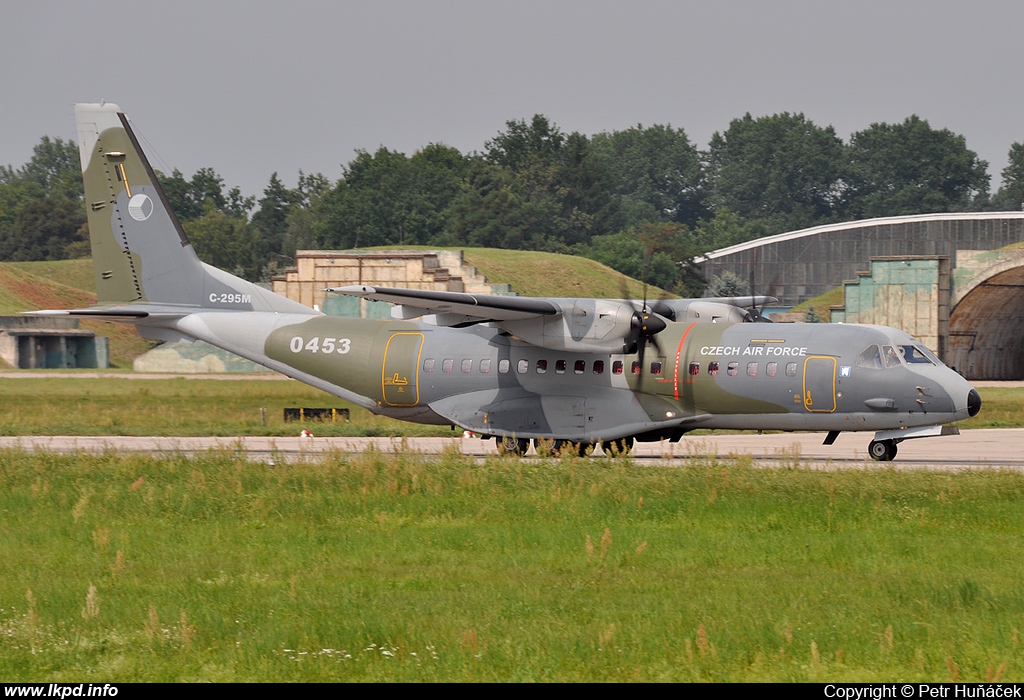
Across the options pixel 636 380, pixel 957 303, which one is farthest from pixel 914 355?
pixel 957 303

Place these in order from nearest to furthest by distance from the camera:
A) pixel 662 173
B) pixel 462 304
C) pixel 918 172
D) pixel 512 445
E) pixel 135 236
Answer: pixel 462 304 → pixel 512 445 → pixel 135 236 → pixel 918 172 → pixel 662 173

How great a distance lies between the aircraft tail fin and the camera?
100.0 ft

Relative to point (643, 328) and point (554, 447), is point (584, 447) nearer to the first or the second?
point (554, 447)

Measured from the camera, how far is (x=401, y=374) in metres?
27.8

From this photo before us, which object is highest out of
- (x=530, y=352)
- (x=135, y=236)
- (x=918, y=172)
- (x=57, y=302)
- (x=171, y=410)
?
(x=918, y=172)

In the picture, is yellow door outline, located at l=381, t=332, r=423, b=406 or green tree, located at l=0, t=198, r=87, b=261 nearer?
yellow door outline, located at l=381, t=332, r=423, b=406

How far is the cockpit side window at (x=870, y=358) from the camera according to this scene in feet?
80.1

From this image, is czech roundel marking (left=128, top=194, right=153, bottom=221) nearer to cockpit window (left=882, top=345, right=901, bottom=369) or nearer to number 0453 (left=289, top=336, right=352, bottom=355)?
number 0453 (left=289, top=336, right=352, bottom=355)

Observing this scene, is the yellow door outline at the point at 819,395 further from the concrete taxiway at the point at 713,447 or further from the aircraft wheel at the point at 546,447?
the aircraft wheel at the point at 546,447

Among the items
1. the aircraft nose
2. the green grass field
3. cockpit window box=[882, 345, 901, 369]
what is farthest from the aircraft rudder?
the aircraft nose

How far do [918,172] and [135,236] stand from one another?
14201 centimetres

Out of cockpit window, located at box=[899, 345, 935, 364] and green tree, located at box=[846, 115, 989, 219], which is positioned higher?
green tree, located at box=[846, 115, 989, 219]

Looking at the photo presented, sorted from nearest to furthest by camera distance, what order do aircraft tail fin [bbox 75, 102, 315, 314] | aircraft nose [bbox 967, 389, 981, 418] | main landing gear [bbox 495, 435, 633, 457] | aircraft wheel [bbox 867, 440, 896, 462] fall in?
aircraft nose [bbox 967, 389, 981, 418], aircraft wheel [bbox 867, 440, 896, 462], main landing gear [bbox 495, 435, 633, 457], aircraft tail fin [bbox 75, 102, 315, 314]

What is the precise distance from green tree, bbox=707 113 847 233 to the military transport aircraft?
5111 inches
